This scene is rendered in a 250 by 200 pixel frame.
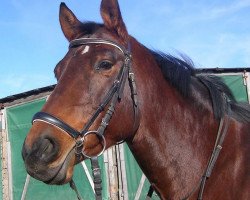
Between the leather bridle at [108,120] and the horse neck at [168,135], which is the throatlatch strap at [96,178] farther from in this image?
the horse neck at [168,135]

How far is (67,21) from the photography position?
10.9ft

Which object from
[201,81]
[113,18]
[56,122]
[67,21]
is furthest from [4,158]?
[56,122]

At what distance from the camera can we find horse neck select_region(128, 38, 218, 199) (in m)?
2.98

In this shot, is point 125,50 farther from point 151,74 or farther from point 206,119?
point 206,119

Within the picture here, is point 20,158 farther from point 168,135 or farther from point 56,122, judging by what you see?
point 56,122

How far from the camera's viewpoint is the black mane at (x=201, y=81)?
316 centimetres

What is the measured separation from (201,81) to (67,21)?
1.22 meters

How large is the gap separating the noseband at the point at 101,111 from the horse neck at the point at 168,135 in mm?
88

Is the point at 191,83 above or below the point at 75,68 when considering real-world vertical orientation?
below

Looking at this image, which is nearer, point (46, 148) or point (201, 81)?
point (46, 148)

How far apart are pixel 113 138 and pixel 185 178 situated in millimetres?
620

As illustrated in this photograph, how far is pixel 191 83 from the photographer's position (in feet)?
10.6

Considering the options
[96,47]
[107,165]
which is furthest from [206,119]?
[107,165]

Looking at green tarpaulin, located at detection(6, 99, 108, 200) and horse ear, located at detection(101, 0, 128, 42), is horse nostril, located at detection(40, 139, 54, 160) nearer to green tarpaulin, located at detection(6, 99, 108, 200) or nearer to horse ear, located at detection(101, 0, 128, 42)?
horse ear, located at detection(101, 0, 128, 42)
